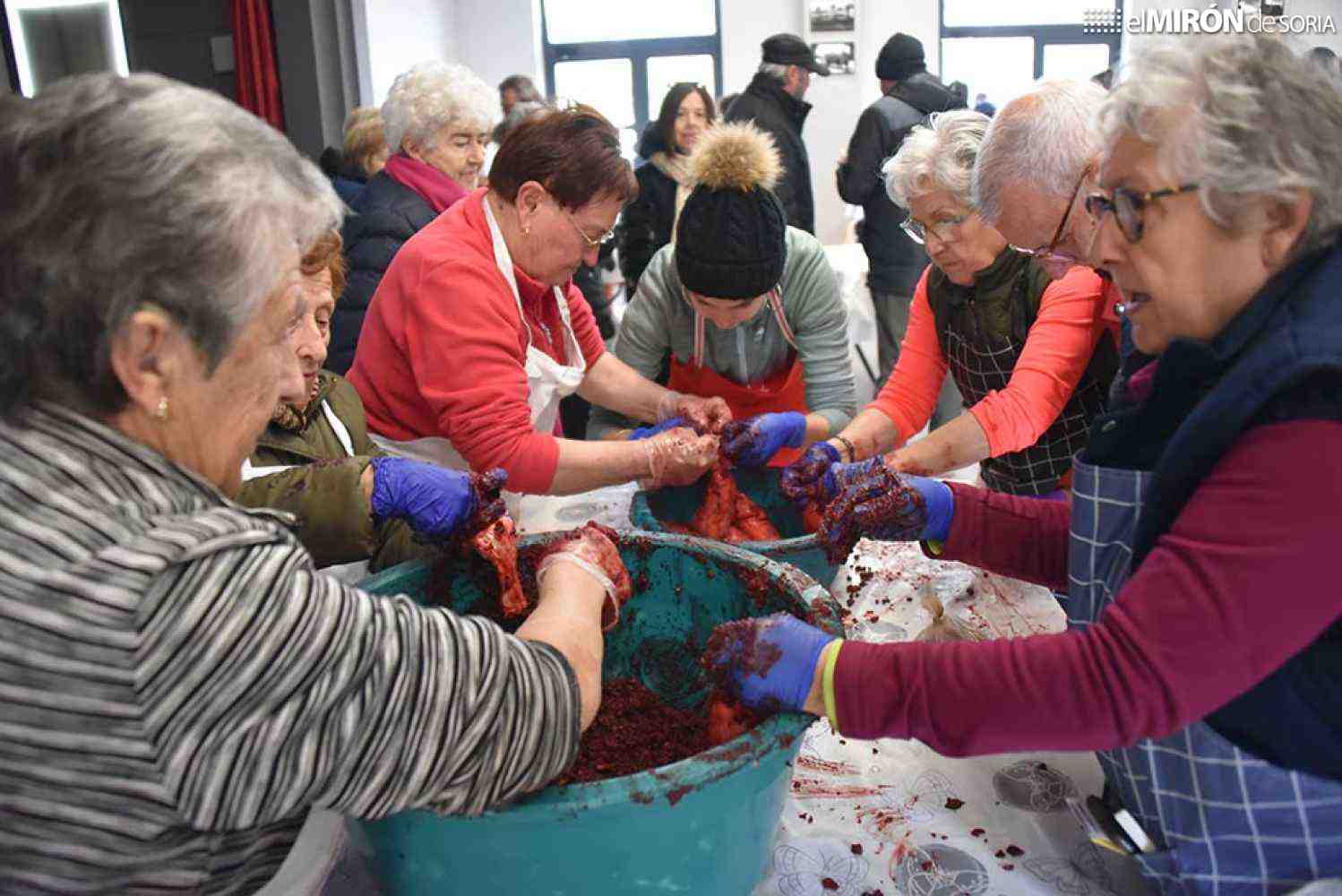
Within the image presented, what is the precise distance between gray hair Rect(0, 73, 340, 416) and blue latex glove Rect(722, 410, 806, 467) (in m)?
1.46

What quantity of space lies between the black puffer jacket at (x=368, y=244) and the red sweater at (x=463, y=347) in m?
0.94

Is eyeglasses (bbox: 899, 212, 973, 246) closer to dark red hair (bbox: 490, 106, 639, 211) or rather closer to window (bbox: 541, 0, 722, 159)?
dark red hair (bbox: 490, 106, 639, 211)

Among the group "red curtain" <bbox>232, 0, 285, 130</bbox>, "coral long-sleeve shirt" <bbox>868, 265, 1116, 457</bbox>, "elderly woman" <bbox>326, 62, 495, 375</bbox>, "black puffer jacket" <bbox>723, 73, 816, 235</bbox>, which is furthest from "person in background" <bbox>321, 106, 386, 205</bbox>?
"coral long-sleeve shirt" <bbox>868, 265, 1116, 457</bbox>

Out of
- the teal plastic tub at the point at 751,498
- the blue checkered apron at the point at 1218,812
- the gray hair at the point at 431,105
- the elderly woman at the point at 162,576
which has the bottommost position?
the teal plastic tub at the point at 751,498

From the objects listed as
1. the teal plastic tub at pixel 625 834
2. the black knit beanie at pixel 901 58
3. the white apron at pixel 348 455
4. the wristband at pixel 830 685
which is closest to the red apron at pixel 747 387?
the white apron at pixel 348 455

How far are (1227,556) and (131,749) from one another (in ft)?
3.22

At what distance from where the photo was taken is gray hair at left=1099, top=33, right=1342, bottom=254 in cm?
96

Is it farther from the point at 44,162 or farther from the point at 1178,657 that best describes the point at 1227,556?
the point at 44,162

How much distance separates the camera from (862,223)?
482 cm

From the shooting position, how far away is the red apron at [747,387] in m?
2.71

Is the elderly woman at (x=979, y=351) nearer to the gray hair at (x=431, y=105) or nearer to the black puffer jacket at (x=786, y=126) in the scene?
the gray hair at (x=431, y=105)

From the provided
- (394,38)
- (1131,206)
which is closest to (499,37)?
(394,38)

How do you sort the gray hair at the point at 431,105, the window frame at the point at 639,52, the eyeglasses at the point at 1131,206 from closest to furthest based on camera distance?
1. the eyeglasses at the point at 1131,206
2. the gray hair at the point at 431,105
3. the window frame at the point at 639,52

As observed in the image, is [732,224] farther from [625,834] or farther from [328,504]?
[625,834]
